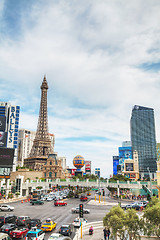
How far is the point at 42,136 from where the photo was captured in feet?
464

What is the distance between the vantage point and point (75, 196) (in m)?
65.2

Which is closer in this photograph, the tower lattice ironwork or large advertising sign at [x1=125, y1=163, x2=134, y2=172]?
the tower lattice ironwork

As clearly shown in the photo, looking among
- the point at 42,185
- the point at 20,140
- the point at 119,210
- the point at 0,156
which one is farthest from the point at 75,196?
the point at 20,140

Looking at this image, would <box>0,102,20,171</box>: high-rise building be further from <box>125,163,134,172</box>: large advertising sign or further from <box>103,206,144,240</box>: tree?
<box>103,206,144,240</box>: tree

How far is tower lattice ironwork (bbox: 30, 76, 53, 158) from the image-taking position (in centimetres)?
13875

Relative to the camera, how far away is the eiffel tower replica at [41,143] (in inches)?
5231

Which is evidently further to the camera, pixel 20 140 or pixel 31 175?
pixel 20 140

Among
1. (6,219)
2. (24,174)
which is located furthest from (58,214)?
(24,174)

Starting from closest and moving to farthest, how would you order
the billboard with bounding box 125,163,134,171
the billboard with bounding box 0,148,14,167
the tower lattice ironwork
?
1. the billboard with bounding box 0,148,14,167
2. the tower lattice ironwork
3. the billboard with bounding box 125,163,134,171

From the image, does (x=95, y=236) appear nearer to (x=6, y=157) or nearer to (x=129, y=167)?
(x=6, y=157)

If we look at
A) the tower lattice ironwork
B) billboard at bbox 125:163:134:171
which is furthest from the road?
billboard at bbox 125:163:134:171

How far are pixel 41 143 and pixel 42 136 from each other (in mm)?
4705

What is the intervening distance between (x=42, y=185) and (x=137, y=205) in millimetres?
39638

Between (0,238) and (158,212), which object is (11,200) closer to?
(0,238)
